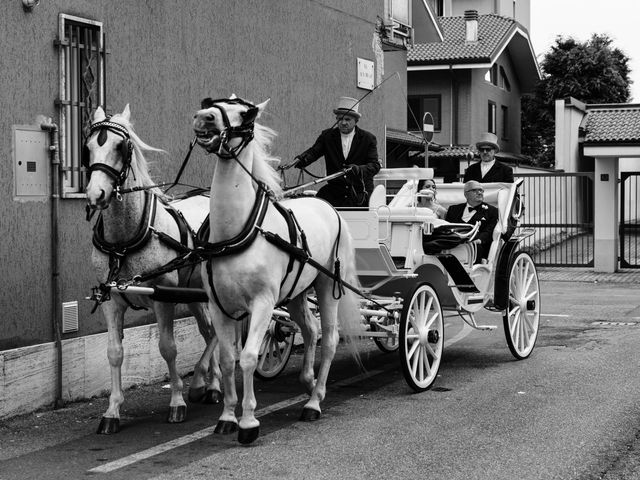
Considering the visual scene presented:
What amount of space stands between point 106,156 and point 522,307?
17.7ft

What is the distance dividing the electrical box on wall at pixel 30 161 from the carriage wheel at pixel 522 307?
487cm

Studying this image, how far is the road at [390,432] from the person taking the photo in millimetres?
6281

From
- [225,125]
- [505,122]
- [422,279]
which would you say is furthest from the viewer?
[505,122]

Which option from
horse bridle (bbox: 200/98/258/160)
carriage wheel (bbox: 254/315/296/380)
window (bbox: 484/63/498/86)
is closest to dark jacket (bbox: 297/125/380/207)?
carriage wheel (bbox: 254/315/296/380)

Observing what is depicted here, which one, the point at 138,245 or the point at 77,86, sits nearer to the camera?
the point at 138,245

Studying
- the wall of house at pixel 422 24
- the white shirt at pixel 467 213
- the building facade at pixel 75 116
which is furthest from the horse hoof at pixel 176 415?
the wall of house at pixel 422 24

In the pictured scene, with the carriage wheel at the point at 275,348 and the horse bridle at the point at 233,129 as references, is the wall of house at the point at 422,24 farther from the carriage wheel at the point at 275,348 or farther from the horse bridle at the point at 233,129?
the horse bridle at the point at 233,129

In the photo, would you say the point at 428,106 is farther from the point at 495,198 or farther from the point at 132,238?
the point at 132,238

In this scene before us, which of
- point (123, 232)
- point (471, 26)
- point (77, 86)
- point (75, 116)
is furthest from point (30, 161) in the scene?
point (471, 26)

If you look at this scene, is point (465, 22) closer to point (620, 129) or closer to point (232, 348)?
point (620, 129)

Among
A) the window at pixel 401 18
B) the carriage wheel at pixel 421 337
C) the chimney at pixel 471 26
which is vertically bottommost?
the carriage wheel at pixel 421 337

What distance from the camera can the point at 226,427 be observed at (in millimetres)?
7152

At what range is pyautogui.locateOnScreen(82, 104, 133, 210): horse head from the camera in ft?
22.5

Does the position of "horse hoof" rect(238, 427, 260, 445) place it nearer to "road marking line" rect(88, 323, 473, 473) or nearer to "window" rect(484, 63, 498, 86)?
"road marking line" rect(88, 323, 473, 473)
